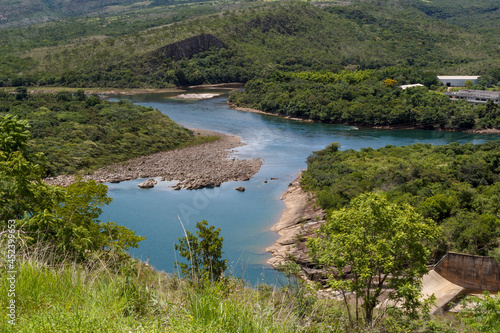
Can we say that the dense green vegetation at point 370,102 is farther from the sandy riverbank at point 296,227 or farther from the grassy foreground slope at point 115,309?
the grassy foreground slope at point 115,309

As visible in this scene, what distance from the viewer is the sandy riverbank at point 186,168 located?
86.3 feet

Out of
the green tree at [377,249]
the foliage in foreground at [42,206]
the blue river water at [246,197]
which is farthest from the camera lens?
the blue river water at [246,197]

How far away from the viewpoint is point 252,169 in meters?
Result: 28.9

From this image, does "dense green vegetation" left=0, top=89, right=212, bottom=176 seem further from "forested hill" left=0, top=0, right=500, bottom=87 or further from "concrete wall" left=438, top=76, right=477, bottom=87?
"concrete wall" left=438, top=76, right=477, bottom=87

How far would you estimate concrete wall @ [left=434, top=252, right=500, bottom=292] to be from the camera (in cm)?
1336

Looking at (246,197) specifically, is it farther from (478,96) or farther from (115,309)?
(478,96)

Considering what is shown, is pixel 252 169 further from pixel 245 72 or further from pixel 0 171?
pixel 245 72

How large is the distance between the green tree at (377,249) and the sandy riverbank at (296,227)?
659 centimetres

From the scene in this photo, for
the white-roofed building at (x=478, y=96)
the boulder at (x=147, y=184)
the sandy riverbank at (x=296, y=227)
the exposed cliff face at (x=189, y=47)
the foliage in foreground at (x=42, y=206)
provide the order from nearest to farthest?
the foliage in foreground at (x=42, y=206) → the sandy riverbank at (x=296, y=227) → the boulder at (x=147, y=184) → the white-roofed building at (x=478, y=96) → the exposed cliff face at (x=189, y=47)

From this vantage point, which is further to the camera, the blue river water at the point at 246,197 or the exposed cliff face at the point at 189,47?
the exposed cliff face at the point at 189,47

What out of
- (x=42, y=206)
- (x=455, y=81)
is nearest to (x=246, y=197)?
(x=42, y=206)

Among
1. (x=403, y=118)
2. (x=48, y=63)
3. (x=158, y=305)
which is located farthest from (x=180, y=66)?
(x=158, y=305)

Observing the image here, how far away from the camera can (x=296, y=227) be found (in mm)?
19797

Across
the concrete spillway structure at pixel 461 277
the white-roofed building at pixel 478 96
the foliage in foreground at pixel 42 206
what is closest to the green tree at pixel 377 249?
the foliage in foreground at pixel 42 206
